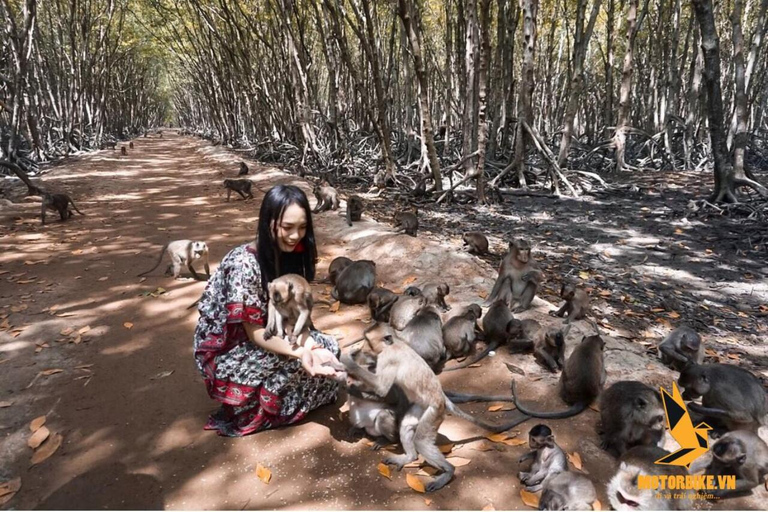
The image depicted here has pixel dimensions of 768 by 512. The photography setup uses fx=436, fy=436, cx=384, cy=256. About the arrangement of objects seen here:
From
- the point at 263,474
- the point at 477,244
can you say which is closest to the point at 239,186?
the point at 477,244

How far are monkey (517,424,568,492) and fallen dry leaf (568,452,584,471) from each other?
30cm

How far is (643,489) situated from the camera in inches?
106

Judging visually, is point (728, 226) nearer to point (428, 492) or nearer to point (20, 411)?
point (428, 492)

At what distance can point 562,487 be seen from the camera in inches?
108

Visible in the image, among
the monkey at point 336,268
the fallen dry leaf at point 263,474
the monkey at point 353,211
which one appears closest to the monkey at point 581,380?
the fallen dry leaf at point 263,474

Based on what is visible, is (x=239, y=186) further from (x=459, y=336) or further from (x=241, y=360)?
(x=241, y=360)

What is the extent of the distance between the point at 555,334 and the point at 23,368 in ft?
17.8

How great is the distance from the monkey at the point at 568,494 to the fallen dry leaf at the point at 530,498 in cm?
13

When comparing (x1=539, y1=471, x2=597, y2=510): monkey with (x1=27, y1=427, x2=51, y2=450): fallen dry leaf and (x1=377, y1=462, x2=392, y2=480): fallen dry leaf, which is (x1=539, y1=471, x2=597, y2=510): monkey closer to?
(x1=377, y1=462, x2=392, y2=480): fallen dry leaf

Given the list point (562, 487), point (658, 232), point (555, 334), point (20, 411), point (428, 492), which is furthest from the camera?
point (658, 232)

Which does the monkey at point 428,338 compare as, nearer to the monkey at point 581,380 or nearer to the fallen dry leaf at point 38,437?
the monkey at point 581,380

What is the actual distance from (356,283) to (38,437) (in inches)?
147

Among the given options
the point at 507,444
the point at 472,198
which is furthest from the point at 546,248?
the point at 507,444

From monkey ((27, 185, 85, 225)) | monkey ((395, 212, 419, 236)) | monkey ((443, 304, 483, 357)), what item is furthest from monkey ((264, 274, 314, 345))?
monkey ((27, 185, 85, 225))
